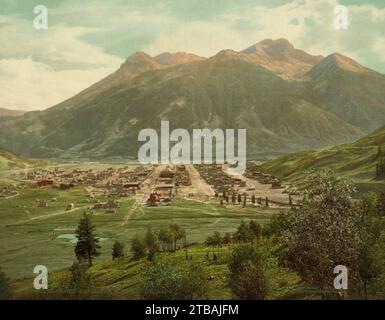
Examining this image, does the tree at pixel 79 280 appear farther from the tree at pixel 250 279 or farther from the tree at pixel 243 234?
the tree at pixel 243 234

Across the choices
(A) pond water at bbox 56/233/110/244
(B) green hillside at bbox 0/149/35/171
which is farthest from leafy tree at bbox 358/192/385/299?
(B) green hillside at bbox 0/149/35/171

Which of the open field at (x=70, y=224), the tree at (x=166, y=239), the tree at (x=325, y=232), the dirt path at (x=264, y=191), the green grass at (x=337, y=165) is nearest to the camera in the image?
the tree at (x=325, y=232)

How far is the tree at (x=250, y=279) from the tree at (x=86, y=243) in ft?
105

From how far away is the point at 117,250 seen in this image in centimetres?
7425

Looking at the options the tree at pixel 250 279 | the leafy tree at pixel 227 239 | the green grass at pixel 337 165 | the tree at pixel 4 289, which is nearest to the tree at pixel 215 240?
the leafy tree at pixel 227 239

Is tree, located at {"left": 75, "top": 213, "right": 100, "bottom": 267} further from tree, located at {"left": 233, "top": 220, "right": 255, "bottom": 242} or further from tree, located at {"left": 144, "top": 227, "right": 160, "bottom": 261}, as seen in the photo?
tree, located at {"left": 233, "top": 220, "right": 255, "bottom": 242}

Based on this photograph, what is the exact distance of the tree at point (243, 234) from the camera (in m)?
72.3

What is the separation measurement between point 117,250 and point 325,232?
3890 cm

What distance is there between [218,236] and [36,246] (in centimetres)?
3106

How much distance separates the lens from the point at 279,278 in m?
54.9

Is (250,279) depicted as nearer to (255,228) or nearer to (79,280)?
(79,280)

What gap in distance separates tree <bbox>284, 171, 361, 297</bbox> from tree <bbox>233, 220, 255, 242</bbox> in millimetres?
26029

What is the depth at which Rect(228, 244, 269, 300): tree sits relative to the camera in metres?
47.8
